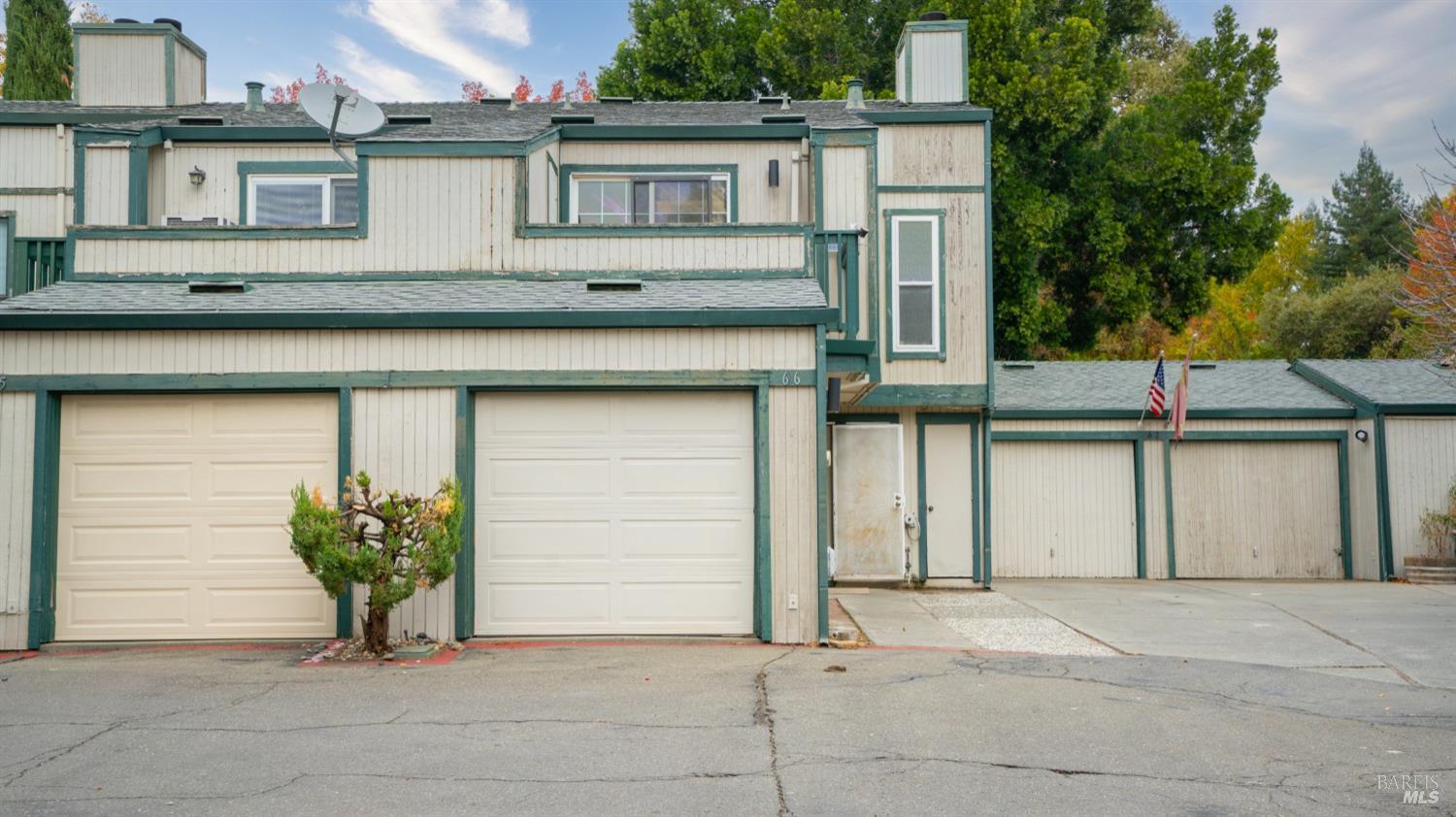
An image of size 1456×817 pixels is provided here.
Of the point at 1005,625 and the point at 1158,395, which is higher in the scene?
the point at 1158,395

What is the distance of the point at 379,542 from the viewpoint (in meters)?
9.26

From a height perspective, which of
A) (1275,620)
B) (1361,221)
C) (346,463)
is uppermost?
(1361,221)

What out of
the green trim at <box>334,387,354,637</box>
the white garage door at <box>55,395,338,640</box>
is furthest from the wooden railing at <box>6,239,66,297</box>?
the green trim at <box>334,387,354,637</box>

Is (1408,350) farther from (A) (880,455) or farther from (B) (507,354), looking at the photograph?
(B) (507,354)

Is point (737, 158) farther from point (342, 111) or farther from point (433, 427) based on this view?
point (433, 427)

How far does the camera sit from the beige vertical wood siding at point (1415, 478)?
52.5 ft

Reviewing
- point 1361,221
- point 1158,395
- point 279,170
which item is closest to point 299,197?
point 279,170

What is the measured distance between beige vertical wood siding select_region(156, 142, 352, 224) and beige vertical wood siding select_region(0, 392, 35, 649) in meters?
4.72

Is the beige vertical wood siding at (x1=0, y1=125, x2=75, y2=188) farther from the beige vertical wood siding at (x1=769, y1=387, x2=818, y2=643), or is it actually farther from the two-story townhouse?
the beige vertical wood siding at (x1=769, y1=387, x2=818, y2=643)

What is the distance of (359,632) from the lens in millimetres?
10008

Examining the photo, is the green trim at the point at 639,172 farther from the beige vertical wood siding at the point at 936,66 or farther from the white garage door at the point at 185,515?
the white garage door at the point at 185,515

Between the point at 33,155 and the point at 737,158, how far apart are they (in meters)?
9.10

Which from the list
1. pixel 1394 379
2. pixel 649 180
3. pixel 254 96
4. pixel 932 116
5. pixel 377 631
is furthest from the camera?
pixel 1394 379

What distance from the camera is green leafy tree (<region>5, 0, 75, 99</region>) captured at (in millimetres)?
23891
